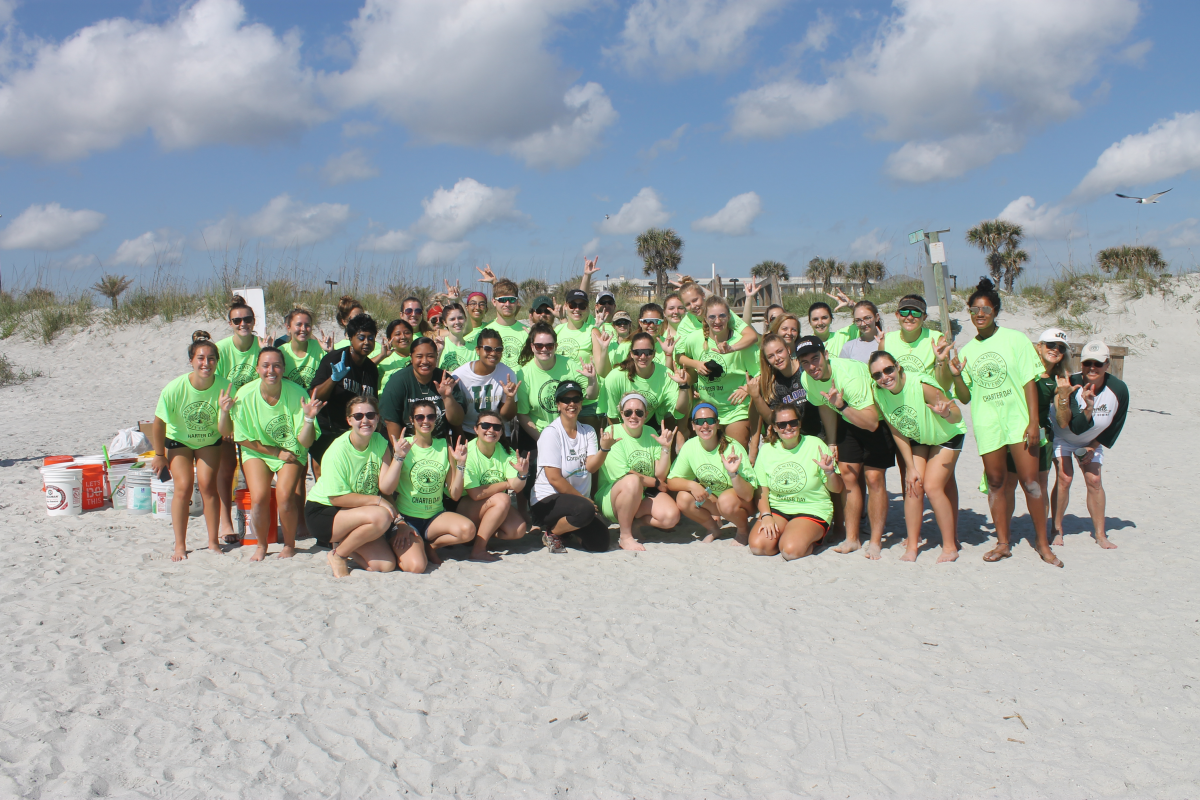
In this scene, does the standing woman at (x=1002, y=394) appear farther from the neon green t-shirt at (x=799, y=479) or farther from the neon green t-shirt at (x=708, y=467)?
the neon green t-shirt at (x=708, y=467)

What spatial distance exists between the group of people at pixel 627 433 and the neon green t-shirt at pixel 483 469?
16mm

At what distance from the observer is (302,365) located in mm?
6090

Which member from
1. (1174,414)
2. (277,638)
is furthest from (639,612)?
(1174,414)

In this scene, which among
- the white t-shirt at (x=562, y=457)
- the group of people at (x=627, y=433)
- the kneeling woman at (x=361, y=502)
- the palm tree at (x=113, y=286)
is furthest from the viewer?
the palm tree at (x=113, y=286)

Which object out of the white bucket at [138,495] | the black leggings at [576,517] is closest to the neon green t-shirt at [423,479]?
the black leggings at [576,517]

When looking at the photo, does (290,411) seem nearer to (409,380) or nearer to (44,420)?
(409,380)

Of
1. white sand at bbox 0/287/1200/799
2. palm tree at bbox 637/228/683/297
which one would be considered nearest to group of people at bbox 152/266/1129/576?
white sand at bbox 0/287/1200/799

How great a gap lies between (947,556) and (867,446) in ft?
3.18

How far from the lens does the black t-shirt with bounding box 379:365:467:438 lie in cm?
553

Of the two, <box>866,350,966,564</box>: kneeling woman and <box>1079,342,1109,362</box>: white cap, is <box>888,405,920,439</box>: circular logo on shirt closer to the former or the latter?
<box>866,350,966,564</box>: kneeling woman

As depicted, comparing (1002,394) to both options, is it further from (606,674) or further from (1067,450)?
(606,674)

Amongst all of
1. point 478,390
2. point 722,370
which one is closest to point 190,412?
point 478,390

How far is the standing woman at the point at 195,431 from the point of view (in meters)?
5.38

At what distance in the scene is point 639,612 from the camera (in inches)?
179
